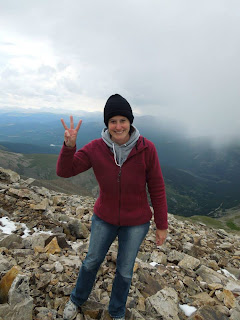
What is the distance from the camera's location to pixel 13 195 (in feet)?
42.5

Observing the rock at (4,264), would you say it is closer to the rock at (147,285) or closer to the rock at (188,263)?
the rock at (147,285)

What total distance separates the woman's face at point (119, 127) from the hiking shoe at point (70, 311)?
3.75 m

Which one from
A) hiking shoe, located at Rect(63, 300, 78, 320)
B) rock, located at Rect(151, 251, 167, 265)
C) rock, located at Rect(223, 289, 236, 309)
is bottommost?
rock, located at Rect(151, 251, 167, 265)

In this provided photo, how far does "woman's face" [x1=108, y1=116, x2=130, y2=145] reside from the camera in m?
4.11

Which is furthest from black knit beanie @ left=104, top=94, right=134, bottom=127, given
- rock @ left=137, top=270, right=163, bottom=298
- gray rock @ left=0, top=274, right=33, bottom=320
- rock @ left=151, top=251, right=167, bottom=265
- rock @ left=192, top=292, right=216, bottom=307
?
rock @ left=151, top=251, right=167, bottom=265

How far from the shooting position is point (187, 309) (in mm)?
6102

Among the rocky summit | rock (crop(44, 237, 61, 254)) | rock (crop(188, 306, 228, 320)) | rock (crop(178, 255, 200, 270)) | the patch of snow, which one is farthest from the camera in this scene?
rock (crop(178, 255, 200, 270))

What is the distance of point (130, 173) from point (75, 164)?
1118mm

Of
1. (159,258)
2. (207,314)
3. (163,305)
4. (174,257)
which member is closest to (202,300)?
(207,314)

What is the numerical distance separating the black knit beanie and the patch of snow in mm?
5537

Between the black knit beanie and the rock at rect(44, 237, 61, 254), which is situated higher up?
the black knit beanie

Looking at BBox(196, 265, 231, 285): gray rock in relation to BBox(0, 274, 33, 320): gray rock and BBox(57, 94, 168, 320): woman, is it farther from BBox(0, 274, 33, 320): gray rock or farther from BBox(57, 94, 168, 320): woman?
BBox(0, 274, 33, 320): gray rock

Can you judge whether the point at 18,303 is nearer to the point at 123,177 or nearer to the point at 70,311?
the point at 70,311

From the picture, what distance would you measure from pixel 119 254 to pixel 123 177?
5.54 feet
